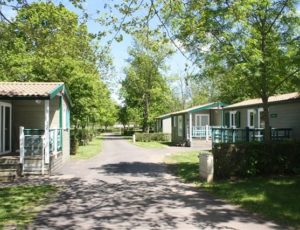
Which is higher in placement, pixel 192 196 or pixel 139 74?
A: pixel 139 74

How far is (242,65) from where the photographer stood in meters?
14.0

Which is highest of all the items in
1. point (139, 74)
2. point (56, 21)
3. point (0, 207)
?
point (139, 74)

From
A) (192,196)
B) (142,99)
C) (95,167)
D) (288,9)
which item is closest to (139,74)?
(142,99)

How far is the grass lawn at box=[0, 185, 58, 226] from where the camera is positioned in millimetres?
8727

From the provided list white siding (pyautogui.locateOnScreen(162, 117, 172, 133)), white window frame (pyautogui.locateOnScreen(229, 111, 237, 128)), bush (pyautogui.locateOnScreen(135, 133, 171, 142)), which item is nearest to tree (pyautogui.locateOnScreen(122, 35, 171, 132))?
white siding (pyautogui.locateOnScreen(162, 117, 172, 133))

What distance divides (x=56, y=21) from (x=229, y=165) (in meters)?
8.47

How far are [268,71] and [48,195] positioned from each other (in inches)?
345

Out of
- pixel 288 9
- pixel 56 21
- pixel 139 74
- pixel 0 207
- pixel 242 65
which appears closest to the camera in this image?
pixel 0 207

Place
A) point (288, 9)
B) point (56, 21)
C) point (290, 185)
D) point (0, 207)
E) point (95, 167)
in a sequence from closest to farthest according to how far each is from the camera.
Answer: point (0, 207)
point (290, 185)
point (288, 9)
point (56, 21)
point (95, 167)

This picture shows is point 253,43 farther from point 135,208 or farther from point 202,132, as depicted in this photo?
point 202,132

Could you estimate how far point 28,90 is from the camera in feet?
55.8

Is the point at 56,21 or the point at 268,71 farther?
the point at 56,21

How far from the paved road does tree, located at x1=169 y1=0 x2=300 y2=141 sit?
4.69 m

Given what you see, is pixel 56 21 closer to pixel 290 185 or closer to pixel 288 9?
pixel 288 9
